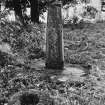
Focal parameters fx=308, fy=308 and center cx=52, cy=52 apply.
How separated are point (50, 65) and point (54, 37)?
2.37 feet

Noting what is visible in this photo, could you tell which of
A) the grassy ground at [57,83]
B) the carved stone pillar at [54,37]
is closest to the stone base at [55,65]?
the carved stone pillar at [54,37]

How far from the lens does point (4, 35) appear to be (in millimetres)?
9773

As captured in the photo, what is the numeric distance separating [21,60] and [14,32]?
2155 millimetres

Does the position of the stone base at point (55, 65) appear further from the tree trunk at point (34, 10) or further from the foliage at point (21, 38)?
the tree trunk at point (34, 10)

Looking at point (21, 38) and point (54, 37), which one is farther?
point (21, 38)

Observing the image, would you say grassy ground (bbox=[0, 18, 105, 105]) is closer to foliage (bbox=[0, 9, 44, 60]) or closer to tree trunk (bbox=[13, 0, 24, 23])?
foliage (bbox=[0, 9, 44, 60])

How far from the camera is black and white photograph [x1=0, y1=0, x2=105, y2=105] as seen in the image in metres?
5.68

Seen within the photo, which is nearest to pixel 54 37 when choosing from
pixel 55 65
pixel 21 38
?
pixel 55 65

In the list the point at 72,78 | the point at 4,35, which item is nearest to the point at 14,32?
the point at 4,35

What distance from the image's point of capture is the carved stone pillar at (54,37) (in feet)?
24.5

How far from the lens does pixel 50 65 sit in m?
7.82

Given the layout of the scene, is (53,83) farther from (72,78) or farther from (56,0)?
(56,0)

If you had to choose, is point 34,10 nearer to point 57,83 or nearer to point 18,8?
point 18,8

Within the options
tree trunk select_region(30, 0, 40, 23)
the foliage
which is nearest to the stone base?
the foliage
